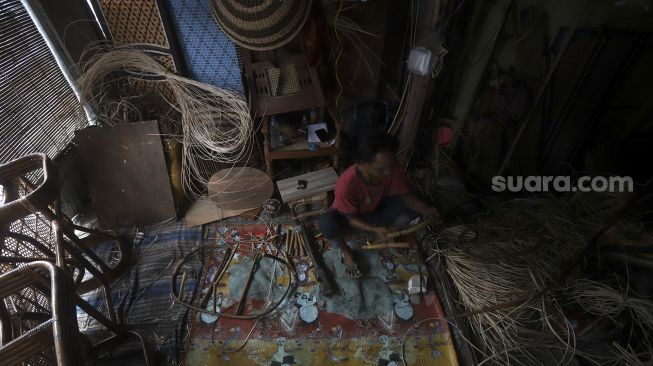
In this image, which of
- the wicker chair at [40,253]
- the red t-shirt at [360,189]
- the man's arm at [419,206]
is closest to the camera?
the wicker chair at [40,253]

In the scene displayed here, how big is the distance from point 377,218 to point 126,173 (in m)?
2.17

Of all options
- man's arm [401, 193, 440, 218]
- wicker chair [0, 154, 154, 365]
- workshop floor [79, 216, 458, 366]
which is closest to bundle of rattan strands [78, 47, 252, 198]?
workshop floor [79, 216, 458, 366]

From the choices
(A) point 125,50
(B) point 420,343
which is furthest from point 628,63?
(A) point 125,50

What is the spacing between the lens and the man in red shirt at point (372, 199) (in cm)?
210

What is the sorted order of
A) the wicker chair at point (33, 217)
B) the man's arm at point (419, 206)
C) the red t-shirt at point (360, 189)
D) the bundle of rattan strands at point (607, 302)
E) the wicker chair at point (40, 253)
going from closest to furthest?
the wicker chair at point (40, 253) < the wicker chair at point (33, 217) < the bundle of rattan strands at point (607, 302) < the red t-shirt at point (360, 189) < the man's arm at point (419, 206)

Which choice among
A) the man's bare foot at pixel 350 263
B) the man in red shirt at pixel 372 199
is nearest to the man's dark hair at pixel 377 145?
the man in red shirt at pixel 372 199

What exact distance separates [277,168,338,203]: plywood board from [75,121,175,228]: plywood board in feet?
3.37

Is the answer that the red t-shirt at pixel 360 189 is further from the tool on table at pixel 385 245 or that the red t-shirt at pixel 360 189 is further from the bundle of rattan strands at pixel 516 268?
the bundle of rattan strands at pixel 516 268

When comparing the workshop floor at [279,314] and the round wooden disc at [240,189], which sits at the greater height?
the round wooden disc at [240,189]

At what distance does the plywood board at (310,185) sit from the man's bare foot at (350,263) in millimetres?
581

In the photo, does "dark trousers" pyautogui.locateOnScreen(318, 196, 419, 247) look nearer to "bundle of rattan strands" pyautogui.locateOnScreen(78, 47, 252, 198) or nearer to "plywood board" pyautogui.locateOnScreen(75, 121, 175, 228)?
"bundle of rattan strands" pyautogui.locateOnScreen(78, 47, 252, 198)

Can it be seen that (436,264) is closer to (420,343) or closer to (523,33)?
(420,343)

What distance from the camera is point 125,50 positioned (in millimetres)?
2859

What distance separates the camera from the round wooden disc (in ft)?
9.10
